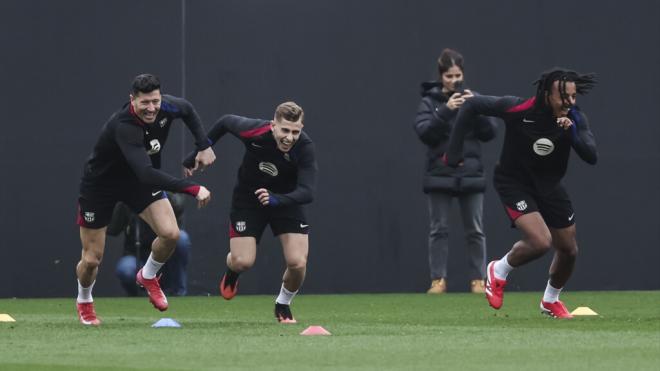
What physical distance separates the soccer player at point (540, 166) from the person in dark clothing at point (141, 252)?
A: 481 centimetres

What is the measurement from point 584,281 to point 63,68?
19.5ft

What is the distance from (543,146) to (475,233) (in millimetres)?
4117

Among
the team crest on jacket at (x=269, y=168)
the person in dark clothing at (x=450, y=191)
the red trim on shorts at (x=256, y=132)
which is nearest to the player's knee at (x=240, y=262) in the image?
the team crest on jacket at (x=269, y=168)

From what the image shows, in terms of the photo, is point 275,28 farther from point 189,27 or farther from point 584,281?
point 584,281

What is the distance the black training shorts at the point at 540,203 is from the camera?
482 inches

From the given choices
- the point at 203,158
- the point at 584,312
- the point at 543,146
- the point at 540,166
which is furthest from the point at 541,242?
the point at 203,158

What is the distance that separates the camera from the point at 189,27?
1700 cm

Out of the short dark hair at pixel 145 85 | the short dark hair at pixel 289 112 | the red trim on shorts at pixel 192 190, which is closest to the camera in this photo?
the red trim on shorts at pixel 192 190

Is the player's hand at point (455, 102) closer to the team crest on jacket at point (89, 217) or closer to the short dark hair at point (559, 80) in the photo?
the short dark hair at point (559, 80)

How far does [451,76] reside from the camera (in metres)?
15.3

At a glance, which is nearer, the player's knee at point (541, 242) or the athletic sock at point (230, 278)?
the player's knee at point (541, 242)

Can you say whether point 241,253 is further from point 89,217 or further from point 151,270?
point 89,217

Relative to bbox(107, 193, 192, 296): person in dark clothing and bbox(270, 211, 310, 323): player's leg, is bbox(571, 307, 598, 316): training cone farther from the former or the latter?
bbox(107, 193, 192, 296): person in dark clothing

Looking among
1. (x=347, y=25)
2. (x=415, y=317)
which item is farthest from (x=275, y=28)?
(x=415, y=317)
